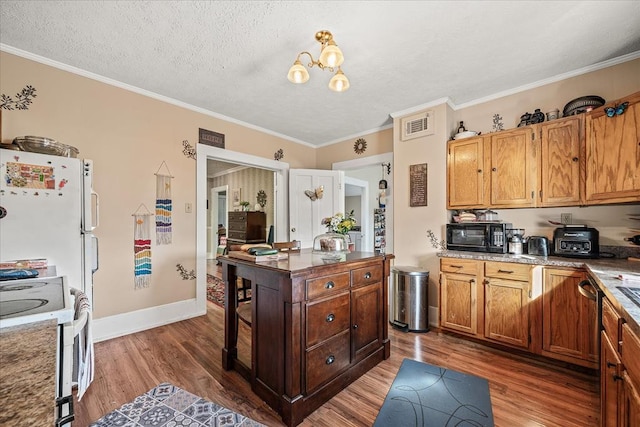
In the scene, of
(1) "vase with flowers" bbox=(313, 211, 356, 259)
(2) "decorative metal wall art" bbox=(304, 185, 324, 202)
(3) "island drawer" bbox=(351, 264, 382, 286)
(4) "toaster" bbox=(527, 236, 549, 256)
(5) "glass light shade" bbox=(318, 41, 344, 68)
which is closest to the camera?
(5) "glass light shade" bbox=(318, 41, 344, 68)

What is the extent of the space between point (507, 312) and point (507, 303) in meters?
0.08

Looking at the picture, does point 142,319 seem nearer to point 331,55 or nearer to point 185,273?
point 185,273

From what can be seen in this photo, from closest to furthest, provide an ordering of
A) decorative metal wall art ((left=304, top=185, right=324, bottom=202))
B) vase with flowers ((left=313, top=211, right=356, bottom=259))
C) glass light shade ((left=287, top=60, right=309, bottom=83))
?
glass light shade ((left=287, top=60, right=309, bottom=83))
vase with flowers ((left=313, top=211, right=356, bottom=259))
decorative metal wall art ((left=304, top=185, right=324, bottom=202))

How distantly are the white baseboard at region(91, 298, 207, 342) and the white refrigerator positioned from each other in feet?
2.96

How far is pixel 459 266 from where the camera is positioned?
271 cm

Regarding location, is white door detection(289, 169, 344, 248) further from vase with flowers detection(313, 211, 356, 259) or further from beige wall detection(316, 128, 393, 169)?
vase with flowers detection(313, 211, 356, 259)

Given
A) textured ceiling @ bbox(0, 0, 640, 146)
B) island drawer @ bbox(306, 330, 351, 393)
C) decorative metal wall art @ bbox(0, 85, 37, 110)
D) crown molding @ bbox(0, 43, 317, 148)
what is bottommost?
island drawer @ bbox(306, 330, 351, 393)

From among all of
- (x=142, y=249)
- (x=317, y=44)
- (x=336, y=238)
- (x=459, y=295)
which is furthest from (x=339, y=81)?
(x=142, y=249)

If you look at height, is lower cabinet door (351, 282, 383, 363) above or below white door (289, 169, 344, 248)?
below

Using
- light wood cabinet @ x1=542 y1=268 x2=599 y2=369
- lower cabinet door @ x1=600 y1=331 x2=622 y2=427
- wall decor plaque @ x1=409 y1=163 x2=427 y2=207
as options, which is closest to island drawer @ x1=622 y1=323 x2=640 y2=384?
lower cabinet door @ x1=600 y1=331 x2=622 y2=427

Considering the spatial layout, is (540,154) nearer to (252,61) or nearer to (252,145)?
(252,61)

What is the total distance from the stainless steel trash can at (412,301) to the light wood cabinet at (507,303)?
1.96 feet

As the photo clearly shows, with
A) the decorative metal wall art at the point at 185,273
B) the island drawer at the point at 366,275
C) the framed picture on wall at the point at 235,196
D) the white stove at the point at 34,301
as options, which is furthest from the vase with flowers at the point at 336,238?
the framed picture on wall at the point at 235,196

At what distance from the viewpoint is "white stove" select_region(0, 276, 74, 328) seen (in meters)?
0.87
